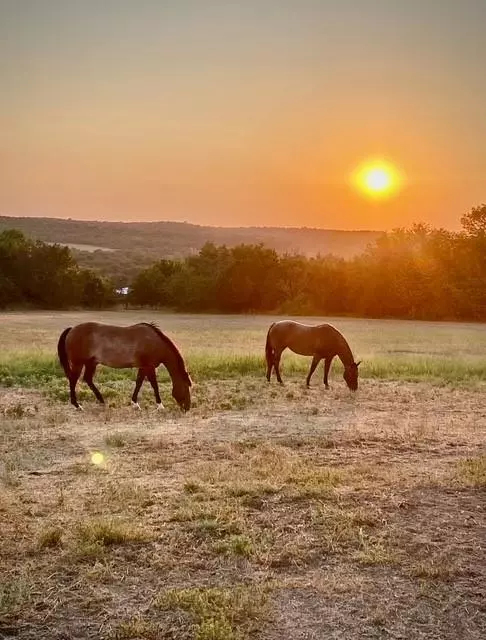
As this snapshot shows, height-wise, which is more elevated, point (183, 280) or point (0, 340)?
point (183, 280)

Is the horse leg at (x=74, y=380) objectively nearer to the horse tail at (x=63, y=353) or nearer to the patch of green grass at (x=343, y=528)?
the horse tail at (x=63, y=353)

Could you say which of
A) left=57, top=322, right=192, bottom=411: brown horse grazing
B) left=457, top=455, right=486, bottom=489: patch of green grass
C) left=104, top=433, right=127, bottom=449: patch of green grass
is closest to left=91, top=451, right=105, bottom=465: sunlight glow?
left=104, top=433, right=127, bottom=449: patch of green grass

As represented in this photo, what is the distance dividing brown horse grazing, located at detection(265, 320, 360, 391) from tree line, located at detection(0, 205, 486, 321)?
34.6 metres

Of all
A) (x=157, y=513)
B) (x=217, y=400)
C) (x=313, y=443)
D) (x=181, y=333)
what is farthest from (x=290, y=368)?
(x=181, y=333)

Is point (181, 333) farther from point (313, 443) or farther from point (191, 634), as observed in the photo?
point (191, 634)

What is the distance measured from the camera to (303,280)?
55188mm

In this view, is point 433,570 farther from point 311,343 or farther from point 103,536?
point 311,343

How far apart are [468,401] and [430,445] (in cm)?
434

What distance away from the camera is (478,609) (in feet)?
14.7

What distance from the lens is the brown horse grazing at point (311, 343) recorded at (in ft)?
49.5

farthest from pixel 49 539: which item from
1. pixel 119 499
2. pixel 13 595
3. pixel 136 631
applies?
pixel 136 631

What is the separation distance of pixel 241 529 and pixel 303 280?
1963 inches

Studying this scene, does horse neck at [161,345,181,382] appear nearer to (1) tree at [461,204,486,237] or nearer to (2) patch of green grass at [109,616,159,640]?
(2) patch of green grass at [109,616,159,640]

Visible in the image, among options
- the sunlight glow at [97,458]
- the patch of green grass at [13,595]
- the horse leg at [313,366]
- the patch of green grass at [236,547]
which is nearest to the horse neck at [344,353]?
the horse leg at [313,366]
